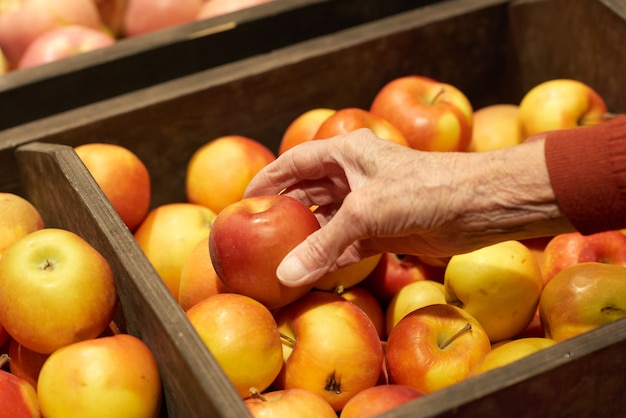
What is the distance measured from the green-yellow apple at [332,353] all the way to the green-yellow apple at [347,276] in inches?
3.8

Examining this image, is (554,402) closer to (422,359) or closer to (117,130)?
(422,359)

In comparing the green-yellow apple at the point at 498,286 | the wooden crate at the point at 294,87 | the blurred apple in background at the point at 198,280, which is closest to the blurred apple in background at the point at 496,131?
the wooden crate at the point at 294,87

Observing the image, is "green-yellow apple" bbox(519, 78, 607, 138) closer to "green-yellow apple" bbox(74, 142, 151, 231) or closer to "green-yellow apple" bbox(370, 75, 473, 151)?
"green-yellow apple" bbox(370, 75, 473, 151)

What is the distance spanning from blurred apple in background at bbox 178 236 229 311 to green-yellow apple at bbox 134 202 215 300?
0.31 ft

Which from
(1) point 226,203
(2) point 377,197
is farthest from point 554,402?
(1) point 226,203

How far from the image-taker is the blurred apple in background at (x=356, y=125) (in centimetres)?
142

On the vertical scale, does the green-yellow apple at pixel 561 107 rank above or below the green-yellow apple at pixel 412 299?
above

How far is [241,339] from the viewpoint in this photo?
108 cm

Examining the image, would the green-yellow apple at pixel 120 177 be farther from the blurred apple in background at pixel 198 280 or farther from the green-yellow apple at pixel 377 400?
the green-yellow apple at pixel 377 400

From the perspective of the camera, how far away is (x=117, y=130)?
1.55 m

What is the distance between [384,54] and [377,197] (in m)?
0.72

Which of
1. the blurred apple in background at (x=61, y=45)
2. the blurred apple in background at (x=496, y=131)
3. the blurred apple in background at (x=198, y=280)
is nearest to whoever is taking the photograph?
the blurred apple in background at (x=198, y=280)

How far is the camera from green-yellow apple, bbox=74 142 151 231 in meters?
1.38

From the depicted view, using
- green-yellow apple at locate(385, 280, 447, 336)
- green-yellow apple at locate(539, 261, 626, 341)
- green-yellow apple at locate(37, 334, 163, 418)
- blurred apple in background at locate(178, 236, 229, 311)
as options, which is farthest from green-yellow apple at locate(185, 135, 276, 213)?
green-yellow apple at locate(539, 261, 626, 341)
